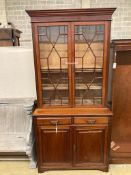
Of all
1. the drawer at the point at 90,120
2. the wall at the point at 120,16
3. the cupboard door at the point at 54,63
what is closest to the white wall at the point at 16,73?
the cupboard door at the point at 54,63

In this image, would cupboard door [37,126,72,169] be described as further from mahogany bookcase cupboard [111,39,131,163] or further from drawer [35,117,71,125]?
mahogany bookcase cupboard [111,39,131,163]

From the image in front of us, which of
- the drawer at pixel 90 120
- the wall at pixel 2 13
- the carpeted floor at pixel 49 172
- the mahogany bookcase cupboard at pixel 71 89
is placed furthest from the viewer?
the wall at pixel 2 13

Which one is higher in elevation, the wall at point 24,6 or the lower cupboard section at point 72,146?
the wall at point 24,6

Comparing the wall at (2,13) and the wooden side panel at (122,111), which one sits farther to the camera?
the wall at (2,13)

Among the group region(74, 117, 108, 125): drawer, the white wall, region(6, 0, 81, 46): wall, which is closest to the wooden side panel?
region(74, 117, 108, 125): drawer

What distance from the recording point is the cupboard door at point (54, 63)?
2135mm

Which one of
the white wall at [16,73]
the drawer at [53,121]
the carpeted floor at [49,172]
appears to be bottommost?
the carpeted floor at [49,172]

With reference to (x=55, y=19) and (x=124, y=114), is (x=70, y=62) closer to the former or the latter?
(x=55, y=19)

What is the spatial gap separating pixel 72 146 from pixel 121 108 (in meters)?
0.87

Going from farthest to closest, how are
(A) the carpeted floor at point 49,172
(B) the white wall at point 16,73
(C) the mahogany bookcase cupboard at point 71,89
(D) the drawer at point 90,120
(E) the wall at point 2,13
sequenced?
1. (E) the wall at point 2,13
2. (B) the white wall at point 16,73
3. (A) the carpeted floor at point 49,172
4. (D) the drawer at point 90,120
5. (C) the mahogany bookcase cupboard at point 71,89

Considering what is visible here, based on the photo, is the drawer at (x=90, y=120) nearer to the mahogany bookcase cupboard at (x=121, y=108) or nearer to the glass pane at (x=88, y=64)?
the glass pane at (x=88, y=64)

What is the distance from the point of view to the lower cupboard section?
2.30m

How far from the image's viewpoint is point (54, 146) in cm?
236

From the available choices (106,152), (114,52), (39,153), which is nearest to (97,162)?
(106,152)
